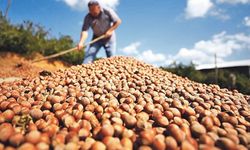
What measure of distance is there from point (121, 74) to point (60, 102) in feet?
3.84

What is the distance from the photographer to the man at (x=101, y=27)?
479 centimetres

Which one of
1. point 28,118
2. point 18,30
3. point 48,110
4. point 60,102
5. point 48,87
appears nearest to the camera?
point 28,118

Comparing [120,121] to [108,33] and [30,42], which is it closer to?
[108,33]

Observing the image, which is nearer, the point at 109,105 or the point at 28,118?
the point at 28,118

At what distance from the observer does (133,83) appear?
236 centimetres

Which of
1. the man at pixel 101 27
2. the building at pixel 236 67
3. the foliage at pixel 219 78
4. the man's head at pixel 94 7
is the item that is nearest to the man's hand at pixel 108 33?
the man at pixel 101 27

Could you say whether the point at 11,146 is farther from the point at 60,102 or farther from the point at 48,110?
the point at 60,102

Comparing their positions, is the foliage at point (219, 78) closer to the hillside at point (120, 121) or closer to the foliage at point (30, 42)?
the foliage at point (30, 42)

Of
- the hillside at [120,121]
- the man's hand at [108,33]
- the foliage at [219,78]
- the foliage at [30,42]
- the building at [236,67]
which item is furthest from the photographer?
the building at [236,67]

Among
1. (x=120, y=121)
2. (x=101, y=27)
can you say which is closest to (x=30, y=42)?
(x=101, y=27)

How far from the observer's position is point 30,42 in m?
12.2

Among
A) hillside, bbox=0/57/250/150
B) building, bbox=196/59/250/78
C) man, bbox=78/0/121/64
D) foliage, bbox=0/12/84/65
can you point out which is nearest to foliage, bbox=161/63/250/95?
building, bbox=196/59/250/78

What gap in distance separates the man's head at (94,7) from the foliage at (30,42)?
779 cm

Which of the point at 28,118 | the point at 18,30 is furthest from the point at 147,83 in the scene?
the point at 18,30
